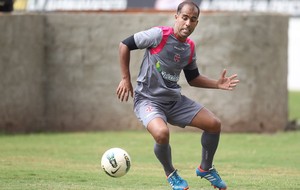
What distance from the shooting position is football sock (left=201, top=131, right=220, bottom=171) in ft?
32.9

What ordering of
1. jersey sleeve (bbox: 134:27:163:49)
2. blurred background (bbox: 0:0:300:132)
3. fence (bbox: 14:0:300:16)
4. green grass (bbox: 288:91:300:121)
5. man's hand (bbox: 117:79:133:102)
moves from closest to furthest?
man's hand (bbox: 117:79:133:102), jersey sleeve (bbox: 134:27:163:49), blurred background (bbox: 0:0:300:132), fence (bbox: 14:0:300:16), green grass (bbox: 288:91:300:121)

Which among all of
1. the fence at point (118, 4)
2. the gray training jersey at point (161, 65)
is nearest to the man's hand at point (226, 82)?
the gray training jersey at point (161, 65)

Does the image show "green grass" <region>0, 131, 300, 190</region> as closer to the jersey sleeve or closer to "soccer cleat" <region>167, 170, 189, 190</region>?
"soccer cleat" <region>167, 170, 189, 190</region>

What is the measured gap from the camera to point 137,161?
46.2ft

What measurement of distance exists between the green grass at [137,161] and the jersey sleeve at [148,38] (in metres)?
1.73

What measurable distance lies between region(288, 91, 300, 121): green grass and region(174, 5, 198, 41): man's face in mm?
11719

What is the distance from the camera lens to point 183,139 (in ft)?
57.8

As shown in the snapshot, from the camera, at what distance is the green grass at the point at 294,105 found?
22.8 metres

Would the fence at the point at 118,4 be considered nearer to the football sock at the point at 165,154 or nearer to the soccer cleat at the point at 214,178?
the soccer cleat at the point at 214,178

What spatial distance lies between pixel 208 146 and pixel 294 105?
53.2ft

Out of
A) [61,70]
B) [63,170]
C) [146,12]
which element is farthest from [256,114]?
[63,170]

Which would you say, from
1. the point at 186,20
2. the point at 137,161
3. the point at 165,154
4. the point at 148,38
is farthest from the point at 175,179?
A: the point at 137,161

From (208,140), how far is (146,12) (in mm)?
9117

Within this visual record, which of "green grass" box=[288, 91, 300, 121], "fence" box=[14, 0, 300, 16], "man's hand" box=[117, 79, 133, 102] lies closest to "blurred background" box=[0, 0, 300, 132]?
"fence" box=[14, 0, 300, 16]
